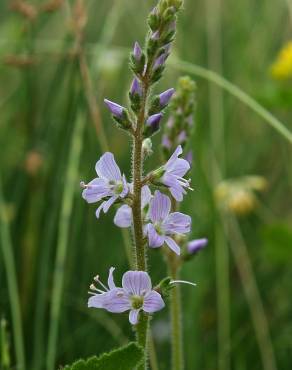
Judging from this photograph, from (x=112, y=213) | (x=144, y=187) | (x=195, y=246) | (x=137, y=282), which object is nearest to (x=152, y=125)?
(x=144, y=187)

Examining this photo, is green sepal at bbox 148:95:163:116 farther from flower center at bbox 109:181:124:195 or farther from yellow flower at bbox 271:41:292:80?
yellow flower at bbox 271:41:292:80

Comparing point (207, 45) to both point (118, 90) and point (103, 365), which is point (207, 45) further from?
point (103, 365)

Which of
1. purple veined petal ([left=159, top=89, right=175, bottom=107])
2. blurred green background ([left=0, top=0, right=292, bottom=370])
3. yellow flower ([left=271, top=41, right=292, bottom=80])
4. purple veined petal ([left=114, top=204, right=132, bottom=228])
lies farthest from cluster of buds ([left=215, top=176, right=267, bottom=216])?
purple veined petal ([left=159, top=89, right=175, bottom=107])

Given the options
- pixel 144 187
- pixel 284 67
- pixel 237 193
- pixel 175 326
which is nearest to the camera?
pixel 144 187

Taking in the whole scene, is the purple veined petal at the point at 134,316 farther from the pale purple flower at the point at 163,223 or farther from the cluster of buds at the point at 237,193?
the cluster of buds at the point at 237,193

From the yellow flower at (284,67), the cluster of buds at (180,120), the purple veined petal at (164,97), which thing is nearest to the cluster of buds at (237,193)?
the yellow flower at (284,67)

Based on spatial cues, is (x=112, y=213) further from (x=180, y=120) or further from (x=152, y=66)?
(x=152, y=66)
